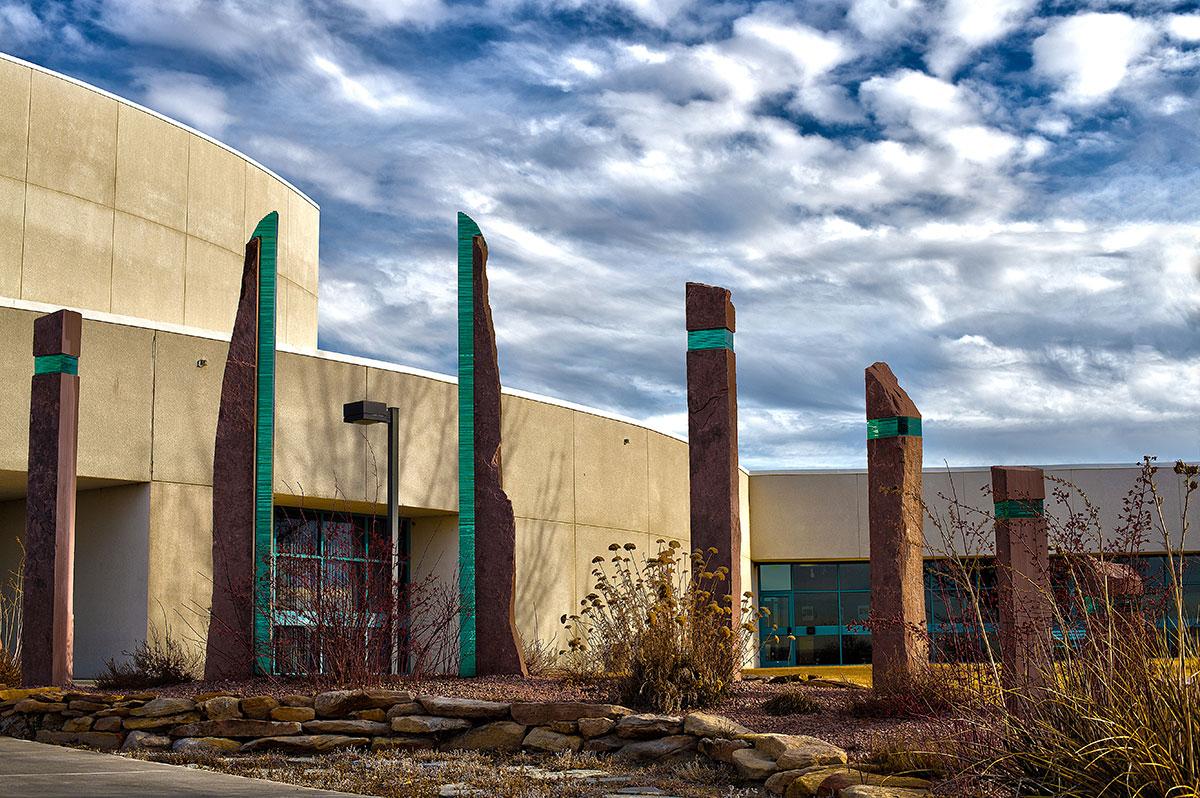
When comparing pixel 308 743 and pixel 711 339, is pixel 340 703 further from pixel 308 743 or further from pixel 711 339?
pixel 711 339

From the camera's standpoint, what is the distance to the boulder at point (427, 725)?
30.9 feet

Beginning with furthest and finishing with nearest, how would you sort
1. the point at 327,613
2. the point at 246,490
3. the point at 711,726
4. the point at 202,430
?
the point at 202,430
the point at 246,490
the point at 327,613
the point at 711,726

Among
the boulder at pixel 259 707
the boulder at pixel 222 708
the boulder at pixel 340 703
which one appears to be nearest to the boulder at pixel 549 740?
the boulder at pixel 340 703

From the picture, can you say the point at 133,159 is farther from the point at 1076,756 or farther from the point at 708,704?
the point at 1076,756

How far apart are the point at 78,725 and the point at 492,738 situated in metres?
3.84

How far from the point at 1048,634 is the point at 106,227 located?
64.9ft

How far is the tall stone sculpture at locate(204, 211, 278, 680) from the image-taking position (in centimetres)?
1190

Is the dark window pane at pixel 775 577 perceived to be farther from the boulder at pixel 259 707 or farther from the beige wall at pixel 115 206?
the boulder at pixel 259 707

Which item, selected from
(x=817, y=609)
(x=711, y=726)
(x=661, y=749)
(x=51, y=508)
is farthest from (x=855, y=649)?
(x=711, y=726)

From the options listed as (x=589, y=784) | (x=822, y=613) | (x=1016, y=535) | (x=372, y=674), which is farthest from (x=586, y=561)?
(x=589, y=784)

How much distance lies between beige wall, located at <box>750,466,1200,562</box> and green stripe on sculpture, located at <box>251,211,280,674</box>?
17888 millimetres

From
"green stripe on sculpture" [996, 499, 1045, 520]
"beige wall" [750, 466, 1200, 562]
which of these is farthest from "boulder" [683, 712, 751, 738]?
"beige wall" [750, 466, 1200, 562]

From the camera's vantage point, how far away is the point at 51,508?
1251cm

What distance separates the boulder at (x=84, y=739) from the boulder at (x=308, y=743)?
4.56 feet
